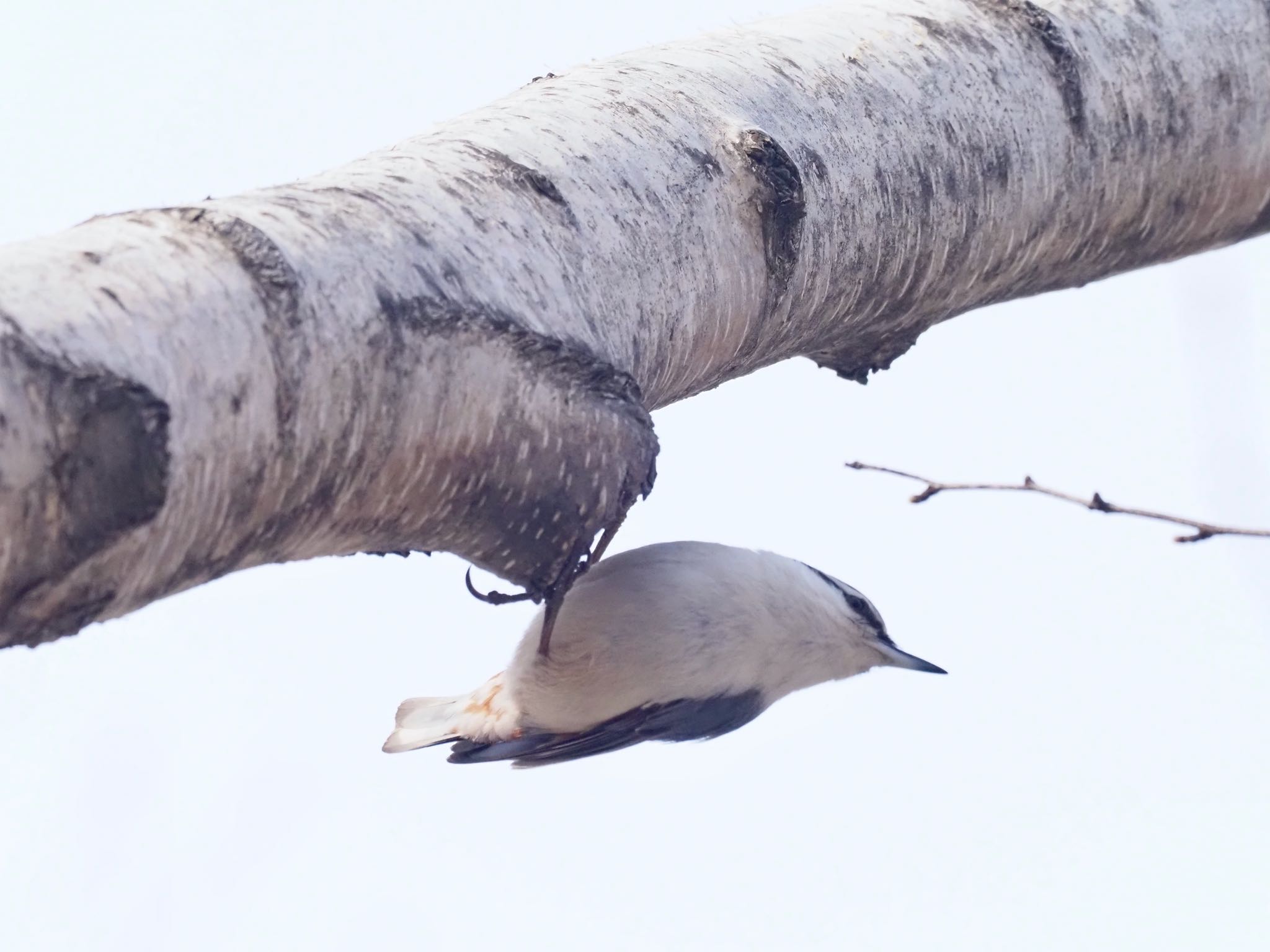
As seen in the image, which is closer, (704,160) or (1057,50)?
(704,160)

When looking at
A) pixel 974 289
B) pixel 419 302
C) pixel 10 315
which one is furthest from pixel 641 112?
pixel 10 315

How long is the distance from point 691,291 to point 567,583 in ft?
1.22

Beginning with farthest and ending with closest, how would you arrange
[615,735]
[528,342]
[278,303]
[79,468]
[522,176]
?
[615,735], [522,176], [528,342], [278,303], [79,468]

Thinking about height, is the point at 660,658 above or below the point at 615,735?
above

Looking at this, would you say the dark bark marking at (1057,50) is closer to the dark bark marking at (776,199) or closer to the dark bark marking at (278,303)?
the dark bark marking at (776,199)

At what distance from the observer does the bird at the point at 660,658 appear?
2.12m

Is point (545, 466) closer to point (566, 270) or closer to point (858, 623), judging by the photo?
point (566, 270)

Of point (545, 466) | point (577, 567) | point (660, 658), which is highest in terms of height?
point (545, 466)

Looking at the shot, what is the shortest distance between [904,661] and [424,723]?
0.96 metres

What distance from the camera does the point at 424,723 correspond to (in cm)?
256

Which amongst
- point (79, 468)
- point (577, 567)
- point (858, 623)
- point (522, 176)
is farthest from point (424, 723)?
point (79, 468)

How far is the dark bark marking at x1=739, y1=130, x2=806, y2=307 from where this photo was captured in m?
1.65

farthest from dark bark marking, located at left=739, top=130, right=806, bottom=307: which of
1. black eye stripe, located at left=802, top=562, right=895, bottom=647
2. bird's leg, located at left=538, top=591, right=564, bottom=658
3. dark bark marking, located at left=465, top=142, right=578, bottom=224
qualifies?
black eye stripe, located at left=802, top=562, right=895, bottom=647

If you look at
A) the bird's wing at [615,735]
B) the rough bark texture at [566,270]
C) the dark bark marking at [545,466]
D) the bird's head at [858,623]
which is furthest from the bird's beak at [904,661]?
the dark bark marking at [545,466]
